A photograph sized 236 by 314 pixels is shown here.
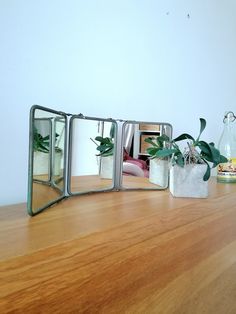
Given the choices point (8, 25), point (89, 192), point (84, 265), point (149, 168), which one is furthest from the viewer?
point (149, 168)

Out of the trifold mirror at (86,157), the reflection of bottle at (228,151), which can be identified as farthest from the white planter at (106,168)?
the reflection of bottle at (228,151)

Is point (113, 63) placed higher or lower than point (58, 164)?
higher

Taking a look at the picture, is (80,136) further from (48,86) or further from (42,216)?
(42,216)

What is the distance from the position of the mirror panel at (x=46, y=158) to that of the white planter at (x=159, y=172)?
0.32 meters

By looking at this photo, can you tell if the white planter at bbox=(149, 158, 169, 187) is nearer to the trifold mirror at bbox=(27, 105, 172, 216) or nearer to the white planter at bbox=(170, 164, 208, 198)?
the trifold mirror at bbox=(27, 105, 172, 216)

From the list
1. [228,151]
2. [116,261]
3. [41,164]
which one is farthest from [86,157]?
[228,151]

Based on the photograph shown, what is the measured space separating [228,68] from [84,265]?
4.35 ft

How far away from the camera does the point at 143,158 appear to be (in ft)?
3.10

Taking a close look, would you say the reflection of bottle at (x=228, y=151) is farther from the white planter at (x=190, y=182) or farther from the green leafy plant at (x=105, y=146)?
the green leafy plant at (x=105, y=146)

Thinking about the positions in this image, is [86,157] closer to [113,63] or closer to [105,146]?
[105,146]

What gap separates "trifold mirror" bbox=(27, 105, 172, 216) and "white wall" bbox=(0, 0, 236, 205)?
0.07 m

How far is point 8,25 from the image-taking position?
660 mm

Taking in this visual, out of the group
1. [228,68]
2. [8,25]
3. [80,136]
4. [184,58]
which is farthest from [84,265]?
[228,68]

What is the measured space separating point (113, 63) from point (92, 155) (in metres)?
0.30
